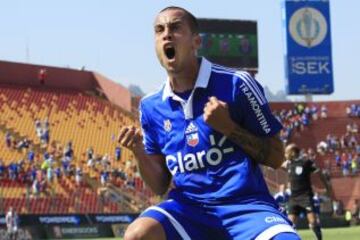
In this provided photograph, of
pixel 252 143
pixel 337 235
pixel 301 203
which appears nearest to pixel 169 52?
pixel 252 143

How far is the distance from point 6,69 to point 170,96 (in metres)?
55.7

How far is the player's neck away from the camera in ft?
18.6

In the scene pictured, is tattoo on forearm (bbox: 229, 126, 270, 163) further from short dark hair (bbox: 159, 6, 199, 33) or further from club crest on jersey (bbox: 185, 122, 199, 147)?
short dark hair (bbox: 159, 6, 199, 33)

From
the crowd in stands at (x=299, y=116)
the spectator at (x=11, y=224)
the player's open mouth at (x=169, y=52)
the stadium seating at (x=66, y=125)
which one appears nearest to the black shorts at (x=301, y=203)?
the player's open mouth at (x=169, y=52)

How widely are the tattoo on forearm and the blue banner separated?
48027 millimetres

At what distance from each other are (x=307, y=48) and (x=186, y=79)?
49021 mm

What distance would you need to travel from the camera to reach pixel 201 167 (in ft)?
18.1

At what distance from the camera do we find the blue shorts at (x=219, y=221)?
5188 millimetres

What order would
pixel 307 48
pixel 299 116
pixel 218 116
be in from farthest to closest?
pixel 299 116
pixel 307 48
pixel 218 116

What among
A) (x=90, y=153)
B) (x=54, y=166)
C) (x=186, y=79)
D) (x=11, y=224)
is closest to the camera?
(x=186, y=79)

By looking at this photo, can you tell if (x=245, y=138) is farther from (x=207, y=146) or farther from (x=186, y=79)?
(x=186, y=79)

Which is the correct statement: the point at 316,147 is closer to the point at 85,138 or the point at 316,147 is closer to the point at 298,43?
the point at 298,43

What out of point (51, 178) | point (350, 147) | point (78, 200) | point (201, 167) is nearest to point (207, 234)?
point (201, 167)

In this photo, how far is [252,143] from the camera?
17.8 ft
